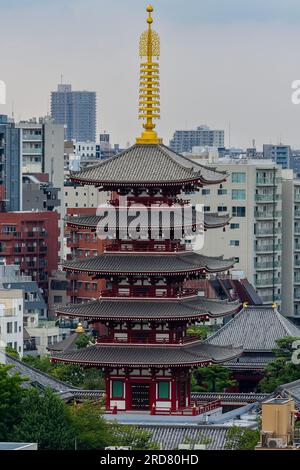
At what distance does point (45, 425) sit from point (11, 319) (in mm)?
44081

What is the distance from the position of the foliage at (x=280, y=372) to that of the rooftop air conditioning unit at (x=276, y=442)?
2975cm

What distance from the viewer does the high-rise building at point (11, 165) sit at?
484 feet

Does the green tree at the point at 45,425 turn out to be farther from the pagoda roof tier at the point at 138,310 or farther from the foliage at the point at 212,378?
the foliage at the point at 212,378

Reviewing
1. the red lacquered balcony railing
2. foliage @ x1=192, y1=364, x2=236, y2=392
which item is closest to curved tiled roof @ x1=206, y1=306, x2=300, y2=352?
foliage @ x1=192, y1=364, x2=236, y2=392

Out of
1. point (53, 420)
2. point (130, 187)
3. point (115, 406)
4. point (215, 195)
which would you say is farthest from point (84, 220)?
point (215, 195)

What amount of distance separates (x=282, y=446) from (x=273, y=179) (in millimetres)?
91981

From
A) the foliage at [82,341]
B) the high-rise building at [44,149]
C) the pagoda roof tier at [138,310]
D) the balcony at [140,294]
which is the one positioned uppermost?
the high-rise building at [44,149]

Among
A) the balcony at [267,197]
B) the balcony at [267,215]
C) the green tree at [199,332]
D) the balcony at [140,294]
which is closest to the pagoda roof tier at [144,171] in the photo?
the balcony at [140,294]

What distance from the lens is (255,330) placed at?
88.4m

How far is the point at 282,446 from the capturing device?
4703cm

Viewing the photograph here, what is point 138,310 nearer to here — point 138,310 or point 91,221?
point 138,310

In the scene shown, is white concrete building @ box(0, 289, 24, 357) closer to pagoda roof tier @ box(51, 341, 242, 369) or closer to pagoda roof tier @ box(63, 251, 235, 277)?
pagoda roof tier @ box(63, 251, 235, 277)

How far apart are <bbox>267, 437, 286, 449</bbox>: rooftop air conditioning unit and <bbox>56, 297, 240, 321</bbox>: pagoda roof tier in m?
18.3

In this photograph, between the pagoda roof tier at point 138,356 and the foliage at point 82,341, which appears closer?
the pagoda roof tier at point 138,356
